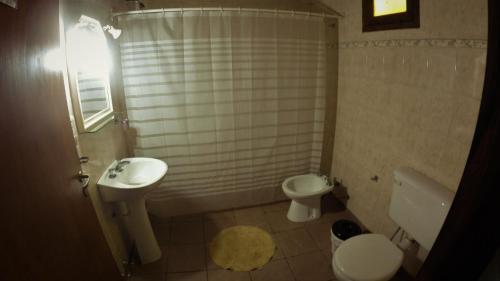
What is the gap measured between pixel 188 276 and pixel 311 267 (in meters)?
0.91

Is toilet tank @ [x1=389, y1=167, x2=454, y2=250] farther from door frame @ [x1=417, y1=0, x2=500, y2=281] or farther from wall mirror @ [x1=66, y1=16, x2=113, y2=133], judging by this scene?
wall mirror @ [x1=66, y1=16, x2=113, y2=133]

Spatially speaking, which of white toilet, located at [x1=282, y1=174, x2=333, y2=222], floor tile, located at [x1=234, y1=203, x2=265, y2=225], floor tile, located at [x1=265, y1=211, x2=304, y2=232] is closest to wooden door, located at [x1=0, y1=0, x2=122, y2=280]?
floor tile, located at [x1=234, y1=203, x2=265, y2=225]

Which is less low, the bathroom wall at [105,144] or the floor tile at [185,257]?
the bathroom wall at [105,144]

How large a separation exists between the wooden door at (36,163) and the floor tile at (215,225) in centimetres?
108

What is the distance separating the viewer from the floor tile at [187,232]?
2.06 metres

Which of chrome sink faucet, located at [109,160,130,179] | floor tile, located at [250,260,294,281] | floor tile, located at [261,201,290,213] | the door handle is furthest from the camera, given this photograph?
floor tile, located at [261,201,290,213]

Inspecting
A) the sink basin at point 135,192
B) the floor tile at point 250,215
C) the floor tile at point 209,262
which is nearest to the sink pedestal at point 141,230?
the sink basin at point 135,192

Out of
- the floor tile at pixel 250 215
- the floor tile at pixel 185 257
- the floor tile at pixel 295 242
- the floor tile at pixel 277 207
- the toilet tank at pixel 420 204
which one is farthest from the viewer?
the floor tile at pixel 277 207

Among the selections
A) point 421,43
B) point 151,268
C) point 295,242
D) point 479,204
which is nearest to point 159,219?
point 151,268

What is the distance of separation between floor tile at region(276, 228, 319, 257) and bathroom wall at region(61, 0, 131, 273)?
1211mm

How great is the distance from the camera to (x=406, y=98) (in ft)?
5.09

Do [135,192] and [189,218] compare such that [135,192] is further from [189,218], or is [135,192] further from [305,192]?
[305,192]

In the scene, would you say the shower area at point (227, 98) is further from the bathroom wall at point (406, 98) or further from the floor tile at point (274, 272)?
the floor tile at point (274, 272)

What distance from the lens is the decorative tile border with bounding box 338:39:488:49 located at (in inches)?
45.4
